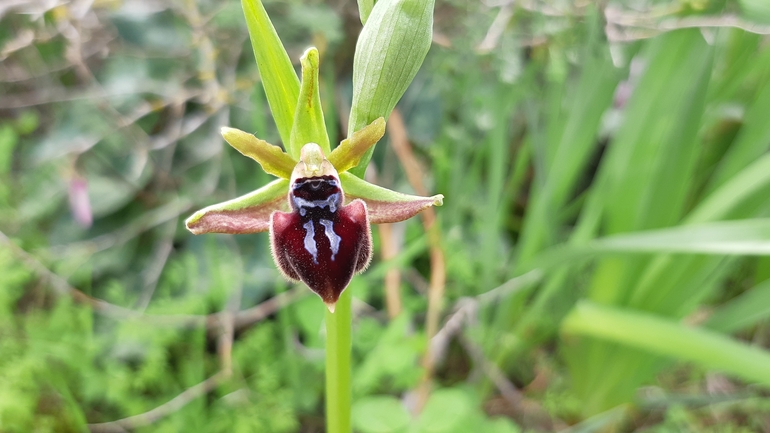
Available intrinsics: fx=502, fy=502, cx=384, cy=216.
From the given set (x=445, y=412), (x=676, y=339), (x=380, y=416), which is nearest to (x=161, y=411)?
(x=380, y=416)

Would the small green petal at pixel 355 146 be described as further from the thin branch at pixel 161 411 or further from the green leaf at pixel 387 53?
the thin branch at pixel 161 411

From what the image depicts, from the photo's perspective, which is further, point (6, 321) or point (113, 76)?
point (113, 76)

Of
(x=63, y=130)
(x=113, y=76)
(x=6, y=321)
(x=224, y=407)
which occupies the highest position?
(x=113, y=76)

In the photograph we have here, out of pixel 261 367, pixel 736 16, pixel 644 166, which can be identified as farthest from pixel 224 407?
pixel 736 16

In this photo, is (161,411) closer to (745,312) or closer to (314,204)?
(314,204)

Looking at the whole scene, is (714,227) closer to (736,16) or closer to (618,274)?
(618,274)

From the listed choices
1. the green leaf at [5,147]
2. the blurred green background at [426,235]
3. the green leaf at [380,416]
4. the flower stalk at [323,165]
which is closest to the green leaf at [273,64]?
the flower stalk at [323,165]
